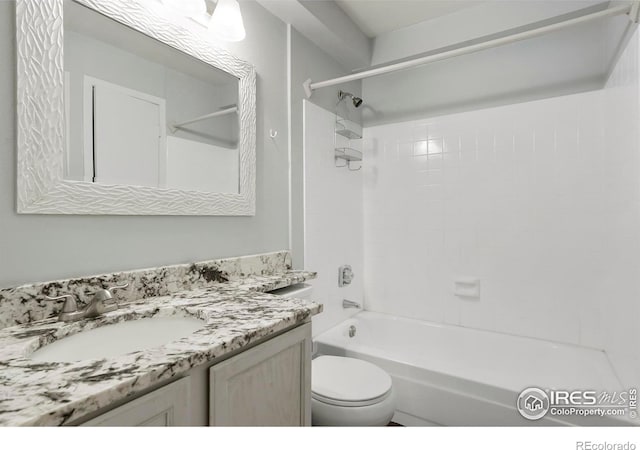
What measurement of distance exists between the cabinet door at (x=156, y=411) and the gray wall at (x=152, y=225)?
596 mm

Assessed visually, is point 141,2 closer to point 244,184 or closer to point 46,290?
point 244,184

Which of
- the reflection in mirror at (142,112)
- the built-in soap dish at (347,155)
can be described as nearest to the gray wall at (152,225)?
the reflection in mirror at (142,112)

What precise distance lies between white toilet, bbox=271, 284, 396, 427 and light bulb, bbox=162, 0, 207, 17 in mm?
1180

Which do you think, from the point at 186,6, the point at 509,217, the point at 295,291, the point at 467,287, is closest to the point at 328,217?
the point at 295,291

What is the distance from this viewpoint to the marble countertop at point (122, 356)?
1.82 ft

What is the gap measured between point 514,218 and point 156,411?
225 cm

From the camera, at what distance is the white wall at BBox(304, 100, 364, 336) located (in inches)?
84.8

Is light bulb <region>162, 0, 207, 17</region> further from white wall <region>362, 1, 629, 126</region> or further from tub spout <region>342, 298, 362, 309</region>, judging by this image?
tub spout <region>342, 298, 362, 309</region>

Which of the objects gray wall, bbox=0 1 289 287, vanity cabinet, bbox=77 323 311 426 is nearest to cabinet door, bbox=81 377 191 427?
vanity cabinet, bbox=77 323 311 426

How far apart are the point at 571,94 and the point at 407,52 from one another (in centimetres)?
110

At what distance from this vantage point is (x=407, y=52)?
2527 mm

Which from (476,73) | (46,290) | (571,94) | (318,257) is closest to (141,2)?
(46,290)

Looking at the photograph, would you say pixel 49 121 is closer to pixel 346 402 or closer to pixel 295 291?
pixel 295 291

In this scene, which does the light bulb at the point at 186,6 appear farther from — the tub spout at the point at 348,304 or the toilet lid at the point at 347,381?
the tub spout at the point at 348,304
